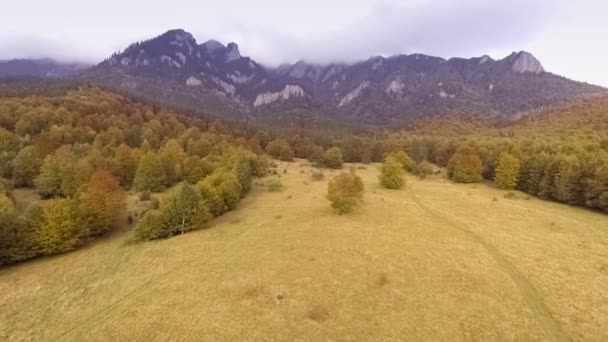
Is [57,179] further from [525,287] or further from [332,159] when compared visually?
[525,287]

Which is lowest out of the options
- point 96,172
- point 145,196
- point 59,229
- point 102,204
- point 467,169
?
point 145,196

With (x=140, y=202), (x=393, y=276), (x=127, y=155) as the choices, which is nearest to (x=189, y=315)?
(x=393, y=276)

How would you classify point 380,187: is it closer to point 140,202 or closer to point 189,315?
point 140,202

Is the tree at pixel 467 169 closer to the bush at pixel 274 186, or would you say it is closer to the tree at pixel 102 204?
the bush at pixel 274 186

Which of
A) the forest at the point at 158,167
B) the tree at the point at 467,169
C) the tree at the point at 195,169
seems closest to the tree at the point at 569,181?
the forest at the point at 158,167

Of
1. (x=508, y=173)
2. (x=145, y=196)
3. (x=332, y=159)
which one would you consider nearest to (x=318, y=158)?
(x=332, y=159)

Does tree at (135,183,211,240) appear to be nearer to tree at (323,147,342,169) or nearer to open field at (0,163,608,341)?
open field at (0,163,608,341)
